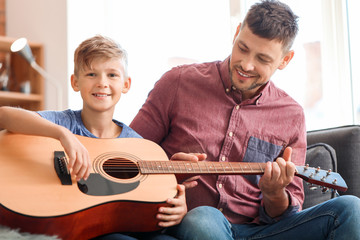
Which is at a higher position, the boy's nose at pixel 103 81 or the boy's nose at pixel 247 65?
the boy's nose at pixel 247 65

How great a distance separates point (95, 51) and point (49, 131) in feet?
1.27

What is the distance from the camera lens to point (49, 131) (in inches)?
57.2

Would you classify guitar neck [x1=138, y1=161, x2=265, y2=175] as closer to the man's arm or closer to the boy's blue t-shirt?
the man's arm

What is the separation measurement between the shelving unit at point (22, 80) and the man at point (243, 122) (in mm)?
2279

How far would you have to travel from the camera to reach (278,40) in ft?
5.82

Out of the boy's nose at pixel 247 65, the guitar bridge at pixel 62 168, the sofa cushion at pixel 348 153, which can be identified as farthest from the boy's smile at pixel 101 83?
the sofa cushion at pixel 348 153

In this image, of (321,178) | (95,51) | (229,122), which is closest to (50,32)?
(95,51)

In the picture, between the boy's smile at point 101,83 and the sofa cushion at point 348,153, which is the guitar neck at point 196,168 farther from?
the sofa cushion at point 348,153

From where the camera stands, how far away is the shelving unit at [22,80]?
12.7 feet

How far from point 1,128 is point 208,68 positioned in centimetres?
83

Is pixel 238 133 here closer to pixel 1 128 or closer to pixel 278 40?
pixel 278 40

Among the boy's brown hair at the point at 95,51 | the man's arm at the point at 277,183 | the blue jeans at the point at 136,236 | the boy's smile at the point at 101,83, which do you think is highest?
the boy's brown hair at the point at 95,51

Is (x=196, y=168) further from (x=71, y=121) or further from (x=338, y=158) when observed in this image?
(x=338, y=158)

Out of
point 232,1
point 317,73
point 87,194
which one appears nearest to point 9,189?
point 87,194
